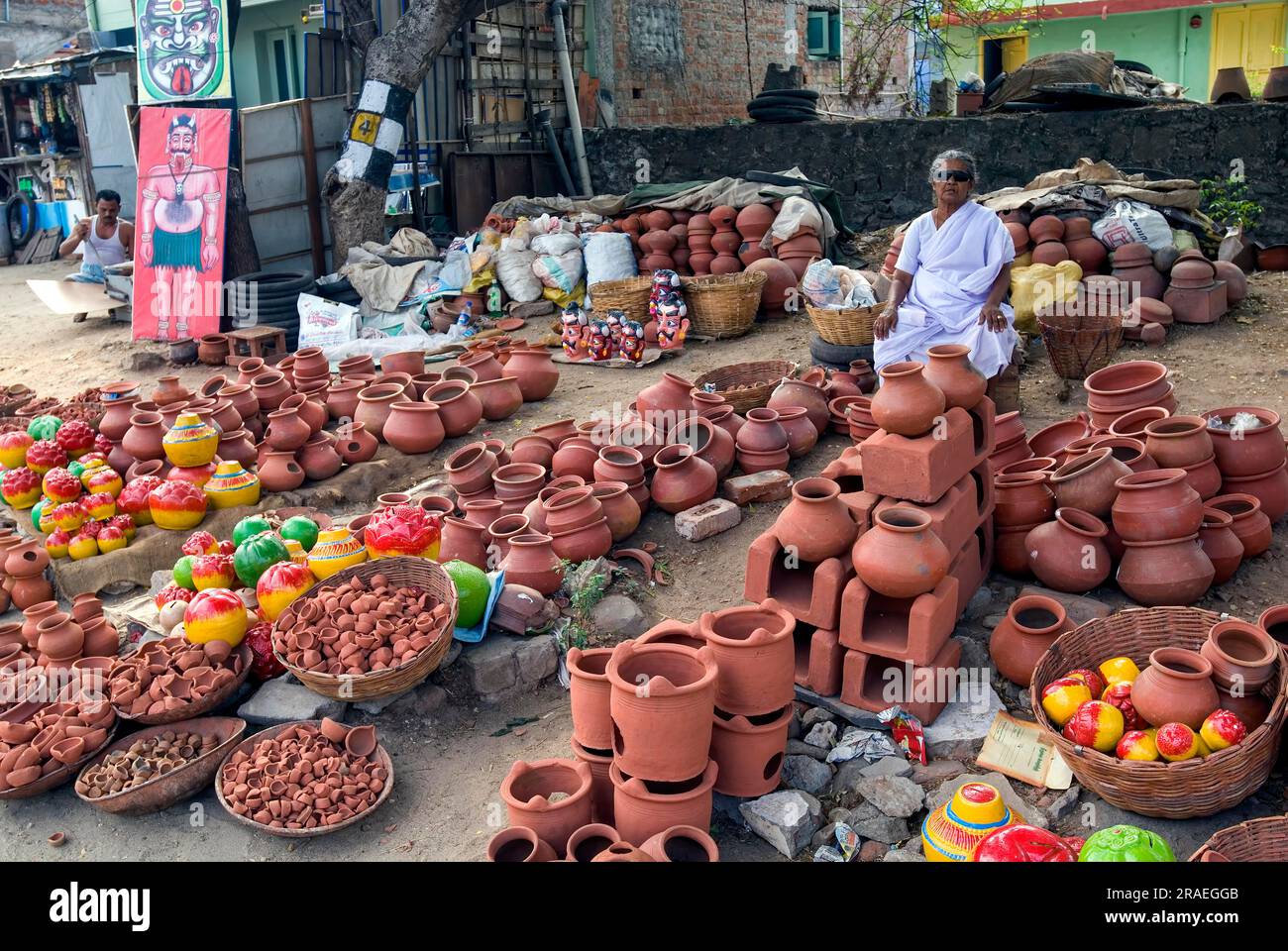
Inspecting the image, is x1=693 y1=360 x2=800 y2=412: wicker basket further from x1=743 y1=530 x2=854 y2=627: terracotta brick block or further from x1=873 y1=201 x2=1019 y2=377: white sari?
x1=743 y1=530 x2=854 y2=627: terracotta brick block

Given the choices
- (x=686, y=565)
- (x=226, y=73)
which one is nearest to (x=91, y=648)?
(x=686, y=565)

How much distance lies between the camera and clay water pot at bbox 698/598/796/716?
9.32 feet

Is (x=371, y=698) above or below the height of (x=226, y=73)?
below

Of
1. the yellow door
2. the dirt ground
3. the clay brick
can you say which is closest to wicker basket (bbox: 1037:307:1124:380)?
the dirt ground

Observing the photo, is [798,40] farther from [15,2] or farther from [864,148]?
[15,2]

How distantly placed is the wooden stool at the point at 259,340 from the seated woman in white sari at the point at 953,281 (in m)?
5.17

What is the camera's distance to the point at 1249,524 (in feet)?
12.3

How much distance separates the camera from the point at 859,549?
326cm

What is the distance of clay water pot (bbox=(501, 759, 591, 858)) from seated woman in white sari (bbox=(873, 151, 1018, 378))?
273cm

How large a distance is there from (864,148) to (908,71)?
256 inches

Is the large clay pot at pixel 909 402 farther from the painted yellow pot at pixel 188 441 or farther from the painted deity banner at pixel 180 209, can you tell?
the painted deity banner at pixel 180 209

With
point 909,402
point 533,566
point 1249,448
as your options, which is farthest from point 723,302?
point 909,402

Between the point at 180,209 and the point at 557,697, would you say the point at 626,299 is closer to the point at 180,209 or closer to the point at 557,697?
the point at 180,209

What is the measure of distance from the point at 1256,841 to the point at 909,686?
1100mm
